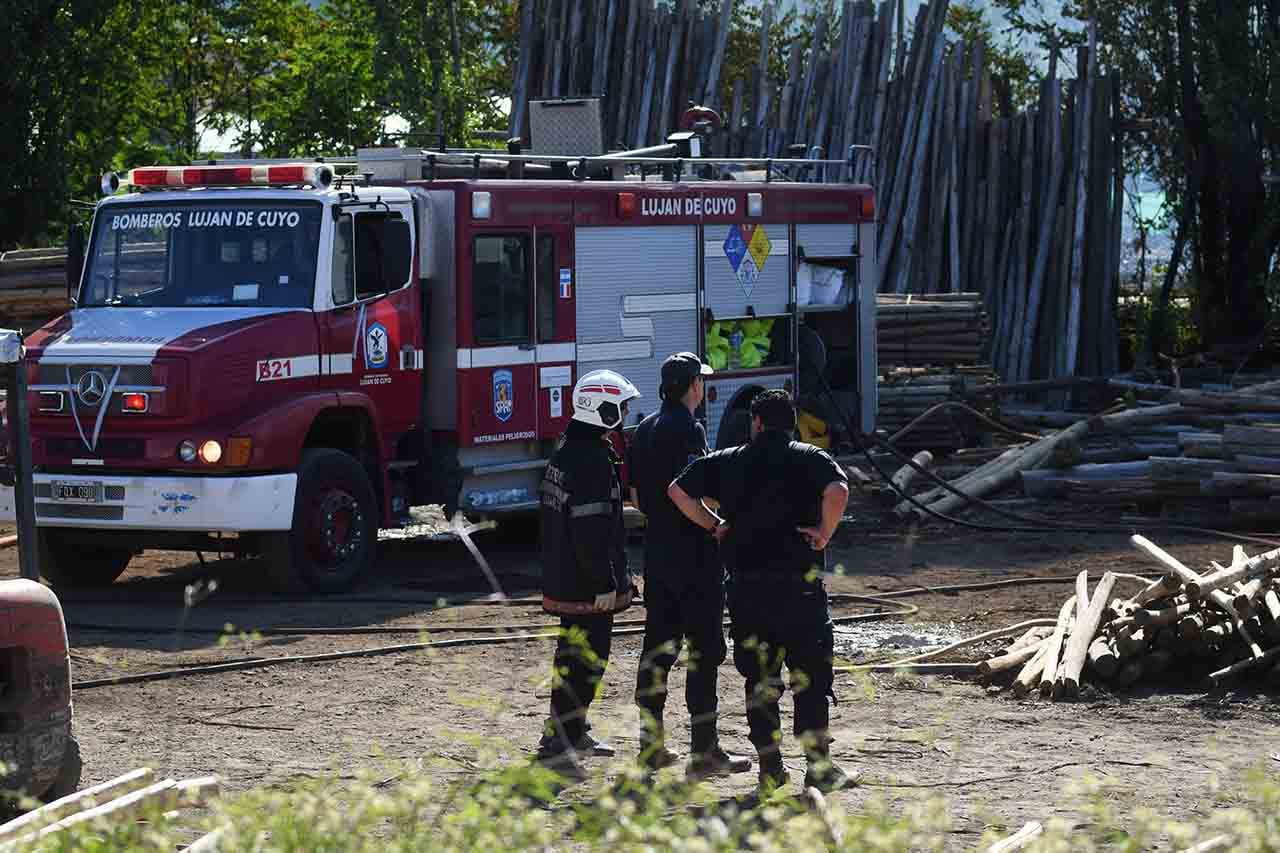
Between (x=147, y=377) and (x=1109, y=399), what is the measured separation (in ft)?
47.7

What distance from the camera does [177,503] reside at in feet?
41.0

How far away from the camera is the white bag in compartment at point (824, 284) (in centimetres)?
1766

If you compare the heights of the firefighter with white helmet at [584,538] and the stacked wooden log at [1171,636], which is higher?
the firefighter with white helmet at [584,538]

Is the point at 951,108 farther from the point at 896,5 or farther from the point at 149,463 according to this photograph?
the point at 149,463

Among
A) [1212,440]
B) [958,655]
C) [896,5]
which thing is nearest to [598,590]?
[958,655]

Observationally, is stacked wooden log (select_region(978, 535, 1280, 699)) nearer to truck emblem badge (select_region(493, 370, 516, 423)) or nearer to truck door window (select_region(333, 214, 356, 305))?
truck emblem badge (select_region(493, 370, 516, 423))

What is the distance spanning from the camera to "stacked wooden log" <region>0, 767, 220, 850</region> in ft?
17.2

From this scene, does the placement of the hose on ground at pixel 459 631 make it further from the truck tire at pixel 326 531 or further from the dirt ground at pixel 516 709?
the truck tire at pixel 326 531

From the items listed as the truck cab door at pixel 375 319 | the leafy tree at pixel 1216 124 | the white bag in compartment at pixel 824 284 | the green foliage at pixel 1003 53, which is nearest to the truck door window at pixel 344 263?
the truck cab door at pixel 375 319

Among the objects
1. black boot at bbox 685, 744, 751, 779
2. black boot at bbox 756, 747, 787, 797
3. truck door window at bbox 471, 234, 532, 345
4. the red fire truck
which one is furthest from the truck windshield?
black boot at bbox 756, 747, 787, 797

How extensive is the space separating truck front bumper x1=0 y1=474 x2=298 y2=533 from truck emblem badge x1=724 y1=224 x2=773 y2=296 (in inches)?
200

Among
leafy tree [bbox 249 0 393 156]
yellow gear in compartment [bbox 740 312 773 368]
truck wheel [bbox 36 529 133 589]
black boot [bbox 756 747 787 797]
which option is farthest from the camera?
leafy tree [bbox 249 0 393 156]

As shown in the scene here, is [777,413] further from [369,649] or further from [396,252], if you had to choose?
[396,252]

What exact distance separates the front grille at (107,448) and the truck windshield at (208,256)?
113cm
